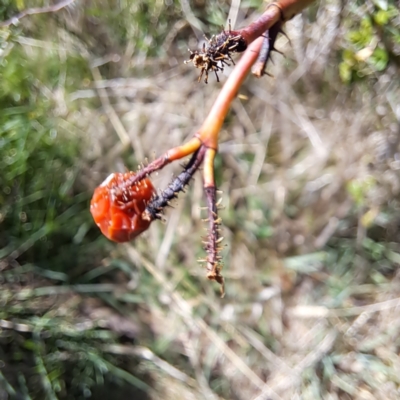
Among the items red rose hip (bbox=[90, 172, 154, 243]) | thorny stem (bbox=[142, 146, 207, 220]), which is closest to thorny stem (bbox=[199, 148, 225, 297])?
thorny stem (bbox=[142, 146, 207, 220])

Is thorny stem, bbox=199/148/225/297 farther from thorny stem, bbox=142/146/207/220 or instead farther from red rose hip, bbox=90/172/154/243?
red rose hip, bbox=90/172/154/243

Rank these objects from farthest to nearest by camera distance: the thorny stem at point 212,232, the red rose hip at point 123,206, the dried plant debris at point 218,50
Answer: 1. the red rose hip at point 123,206
2. the thorny stem at point 212,232
3. the dried plant debris at point 218,50

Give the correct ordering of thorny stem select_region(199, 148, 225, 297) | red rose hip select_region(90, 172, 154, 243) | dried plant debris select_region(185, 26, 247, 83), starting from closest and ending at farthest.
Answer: dried plant debris select_region(185, 26, 247, 83) < thorny stem select_region(199, 148, 225, 297) < red rose hip select_region(90, 172, 154, 243)

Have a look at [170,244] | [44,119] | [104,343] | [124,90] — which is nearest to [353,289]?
[170,244]

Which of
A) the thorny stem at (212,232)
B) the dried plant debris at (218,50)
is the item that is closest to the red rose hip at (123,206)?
the thorny stem at (212,232)

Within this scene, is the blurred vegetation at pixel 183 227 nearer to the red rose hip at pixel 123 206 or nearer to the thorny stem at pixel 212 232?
the red rose hip at pixel 123 206

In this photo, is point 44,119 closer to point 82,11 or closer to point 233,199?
point 82,11

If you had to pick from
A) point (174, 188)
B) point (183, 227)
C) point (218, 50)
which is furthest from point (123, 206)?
point (183, 227)

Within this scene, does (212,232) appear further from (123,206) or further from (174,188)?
(123,206)
